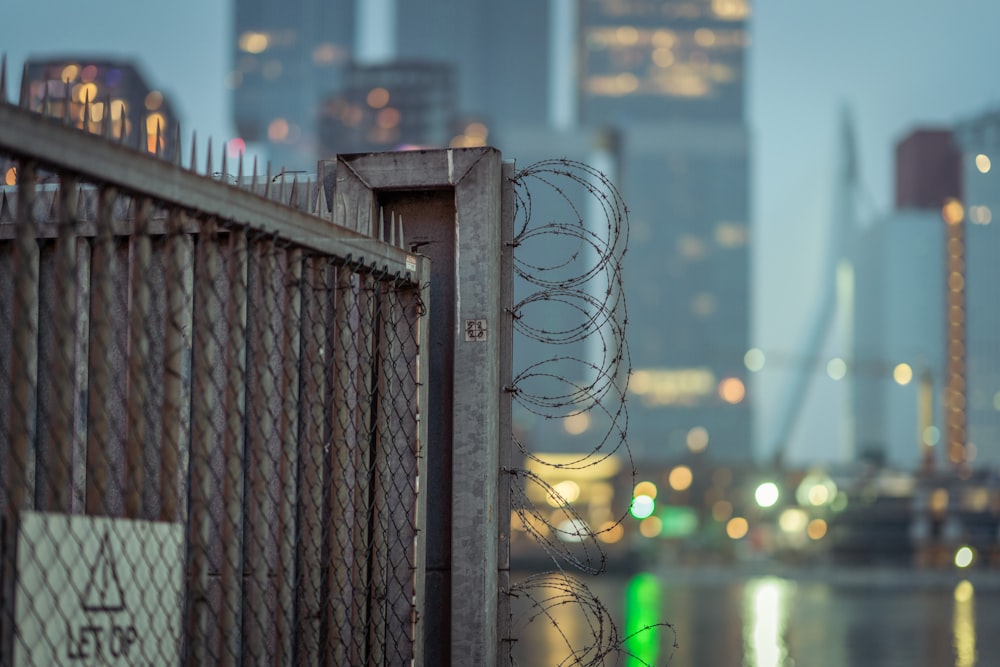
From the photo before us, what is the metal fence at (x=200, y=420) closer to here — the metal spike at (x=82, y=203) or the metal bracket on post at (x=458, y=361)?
the metal spike at (x=82, y=203)

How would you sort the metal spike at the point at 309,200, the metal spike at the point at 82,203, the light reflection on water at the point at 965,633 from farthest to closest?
the light reflection on water at the point at 965,633
the metal spike at the point at 82,203
the metal spike at the point at 309,200

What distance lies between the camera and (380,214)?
738 cm

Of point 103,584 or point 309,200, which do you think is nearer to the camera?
point 103,584

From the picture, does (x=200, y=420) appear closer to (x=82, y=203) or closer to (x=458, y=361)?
(x=458, y=361)

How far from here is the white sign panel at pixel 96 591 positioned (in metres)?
4.62

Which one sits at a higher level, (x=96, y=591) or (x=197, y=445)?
(x=197, y=445)

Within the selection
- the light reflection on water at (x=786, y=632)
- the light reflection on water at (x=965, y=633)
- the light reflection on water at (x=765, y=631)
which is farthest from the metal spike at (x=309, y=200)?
the light reflection on water at (x=965, y=633)

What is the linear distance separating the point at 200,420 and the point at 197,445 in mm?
95

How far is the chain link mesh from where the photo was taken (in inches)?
183

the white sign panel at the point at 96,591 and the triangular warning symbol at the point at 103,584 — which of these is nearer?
the white sign panel at the point at 96,591

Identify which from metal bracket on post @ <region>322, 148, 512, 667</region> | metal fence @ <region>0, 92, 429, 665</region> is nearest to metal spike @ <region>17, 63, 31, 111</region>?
metal fence @ <region>0, 92, 429, 665</region>

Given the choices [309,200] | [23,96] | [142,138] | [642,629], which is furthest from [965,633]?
[23,96]

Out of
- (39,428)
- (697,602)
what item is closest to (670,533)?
(697,602)

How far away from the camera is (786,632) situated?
2895 cm
